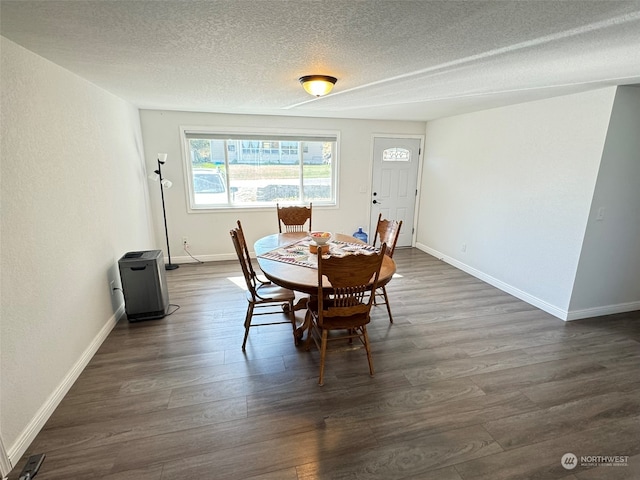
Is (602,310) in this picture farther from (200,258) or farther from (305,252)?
(200,258)

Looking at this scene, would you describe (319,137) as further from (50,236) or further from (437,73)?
(50,236)

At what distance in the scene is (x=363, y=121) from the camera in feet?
16.2

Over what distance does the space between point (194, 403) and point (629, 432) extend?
105 inches

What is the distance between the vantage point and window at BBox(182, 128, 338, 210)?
4.56 metres

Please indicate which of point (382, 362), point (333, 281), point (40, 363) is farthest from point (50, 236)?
point (382, 362)

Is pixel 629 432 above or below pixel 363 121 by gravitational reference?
below

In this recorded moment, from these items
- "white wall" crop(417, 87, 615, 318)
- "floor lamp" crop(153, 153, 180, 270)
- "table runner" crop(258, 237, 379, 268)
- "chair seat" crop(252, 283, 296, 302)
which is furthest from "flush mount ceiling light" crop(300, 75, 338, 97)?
"floor lamp" crop(153, 153, 180, 270)

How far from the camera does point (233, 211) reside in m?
4.77

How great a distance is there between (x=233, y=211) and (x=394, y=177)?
2.80m

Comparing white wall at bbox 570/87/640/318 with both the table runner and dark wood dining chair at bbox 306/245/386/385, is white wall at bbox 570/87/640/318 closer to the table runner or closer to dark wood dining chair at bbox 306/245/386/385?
the table runner

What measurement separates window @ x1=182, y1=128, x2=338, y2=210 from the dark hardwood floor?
2.30 metres

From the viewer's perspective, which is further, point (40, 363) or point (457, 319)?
point (457, 319)

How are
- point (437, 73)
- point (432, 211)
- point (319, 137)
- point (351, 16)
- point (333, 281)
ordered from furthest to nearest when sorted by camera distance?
point (432, 211), point (319, 137), point (437, 73), point (333, 281), point (351, 16)

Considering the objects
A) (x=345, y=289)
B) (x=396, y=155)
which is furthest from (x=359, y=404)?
(x=396, y=155)
